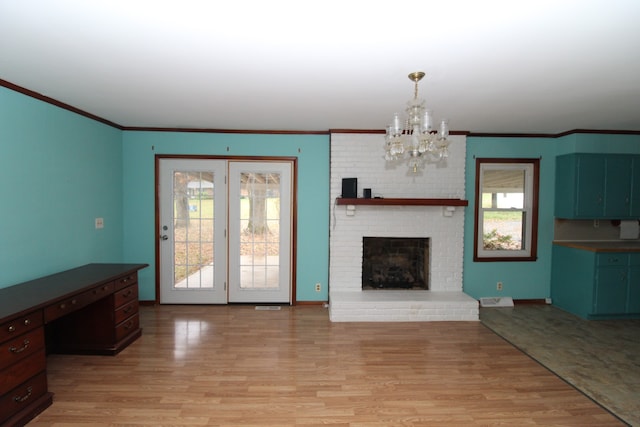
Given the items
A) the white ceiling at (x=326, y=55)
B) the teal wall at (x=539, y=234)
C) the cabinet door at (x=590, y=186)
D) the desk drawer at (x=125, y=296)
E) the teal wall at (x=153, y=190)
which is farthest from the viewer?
the teal wall at (x=539, y=234)

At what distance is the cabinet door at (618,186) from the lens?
4.27 m

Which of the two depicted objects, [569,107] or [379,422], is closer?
[379,422]

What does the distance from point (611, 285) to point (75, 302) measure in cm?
567

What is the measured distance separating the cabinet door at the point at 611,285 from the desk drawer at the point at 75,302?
540cm

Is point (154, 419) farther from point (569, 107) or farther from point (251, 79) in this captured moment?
point (569, 107)

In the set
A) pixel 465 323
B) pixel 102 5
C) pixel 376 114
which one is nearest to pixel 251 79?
pixel 102 5

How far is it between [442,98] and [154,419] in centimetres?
340

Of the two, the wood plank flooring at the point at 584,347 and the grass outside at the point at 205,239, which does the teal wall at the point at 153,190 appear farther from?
the wood plank flooring at the point at 584,347

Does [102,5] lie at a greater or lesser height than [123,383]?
greater

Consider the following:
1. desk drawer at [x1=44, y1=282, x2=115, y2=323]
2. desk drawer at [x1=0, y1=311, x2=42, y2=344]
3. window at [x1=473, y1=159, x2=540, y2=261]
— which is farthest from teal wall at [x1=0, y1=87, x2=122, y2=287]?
window at [x1=473, y1=159, x2=540, y2=261]

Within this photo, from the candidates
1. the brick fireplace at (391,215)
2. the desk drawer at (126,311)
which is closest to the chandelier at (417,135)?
the brick fireplace at (391,215)

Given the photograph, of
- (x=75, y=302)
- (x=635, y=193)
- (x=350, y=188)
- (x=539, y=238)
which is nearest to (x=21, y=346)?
(x=75, y=302)

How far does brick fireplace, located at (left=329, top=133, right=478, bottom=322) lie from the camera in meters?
4.36

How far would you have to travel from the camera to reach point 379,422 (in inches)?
85.0
